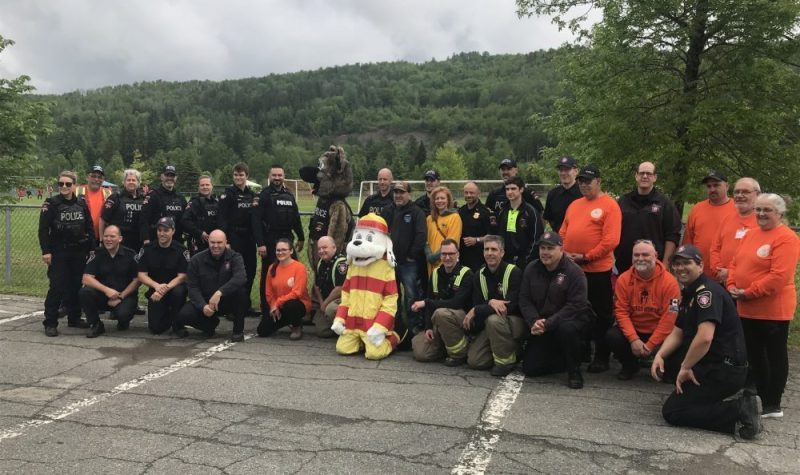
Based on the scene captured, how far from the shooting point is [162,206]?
843 centimetres

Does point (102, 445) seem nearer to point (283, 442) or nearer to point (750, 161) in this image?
point (283, 442)

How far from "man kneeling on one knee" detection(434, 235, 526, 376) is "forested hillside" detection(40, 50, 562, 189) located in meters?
76.5

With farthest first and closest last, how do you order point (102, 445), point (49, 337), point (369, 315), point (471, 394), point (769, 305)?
point (49, 337), point (369, 315), point (471, 394), point (769, 305), point (102, 445)

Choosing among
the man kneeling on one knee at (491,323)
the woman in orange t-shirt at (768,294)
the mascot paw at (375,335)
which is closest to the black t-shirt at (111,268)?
the mascot paw at (375,335)

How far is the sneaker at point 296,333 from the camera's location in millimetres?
7414

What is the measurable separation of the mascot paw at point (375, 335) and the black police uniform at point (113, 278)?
3199mm

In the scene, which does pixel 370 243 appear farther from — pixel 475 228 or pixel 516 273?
pixel 516 273

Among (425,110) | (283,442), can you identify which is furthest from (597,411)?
(425,110)

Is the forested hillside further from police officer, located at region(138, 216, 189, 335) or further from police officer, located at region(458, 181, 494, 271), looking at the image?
police officer, located at region(138, 216, 189, 335)

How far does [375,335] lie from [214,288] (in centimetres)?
225

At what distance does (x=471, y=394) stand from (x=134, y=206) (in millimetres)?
5581

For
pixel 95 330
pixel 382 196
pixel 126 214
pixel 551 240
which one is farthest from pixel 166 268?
pixel 551 240

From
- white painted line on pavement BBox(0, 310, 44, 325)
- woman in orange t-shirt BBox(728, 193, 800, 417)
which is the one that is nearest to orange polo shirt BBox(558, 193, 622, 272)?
woman in orange t-shirt BBox(728, 193, 800, 417)

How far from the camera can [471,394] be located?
535cm
